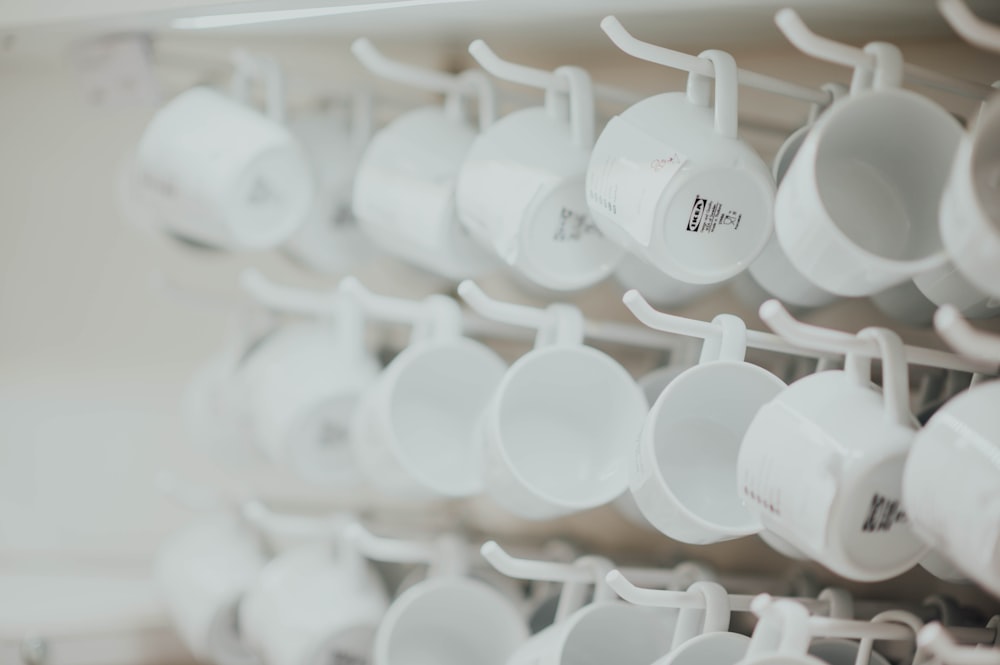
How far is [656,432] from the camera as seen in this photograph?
78 cm

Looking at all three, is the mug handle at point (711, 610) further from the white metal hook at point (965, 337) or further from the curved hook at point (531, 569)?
the white metal hook at point (965, 337)

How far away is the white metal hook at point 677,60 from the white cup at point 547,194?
136 millimetres

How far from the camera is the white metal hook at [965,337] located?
51cm

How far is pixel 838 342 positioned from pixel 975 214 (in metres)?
0.14

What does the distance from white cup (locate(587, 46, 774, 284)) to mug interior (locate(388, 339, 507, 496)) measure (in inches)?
13.9

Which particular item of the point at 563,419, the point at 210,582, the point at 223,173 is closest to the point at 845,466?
the point at 563,419

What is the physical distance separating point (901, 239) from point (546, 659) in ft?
1.36

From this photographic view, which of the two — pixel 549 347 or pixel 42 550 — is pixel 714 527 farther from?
pixel 42 550

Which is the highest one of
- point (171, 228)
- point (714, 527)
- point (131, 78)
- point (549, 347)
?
point (131, 78)

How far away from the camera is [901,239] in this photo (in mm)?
712

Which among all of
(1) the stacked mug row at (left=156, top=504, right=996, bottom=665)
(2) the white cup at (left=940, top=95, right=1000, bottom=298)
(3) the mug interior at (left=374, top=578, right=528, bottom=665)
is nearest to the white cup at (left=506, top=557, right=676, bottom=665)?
(1) the stacked mug row at (left=156, top=504, right=996, bottom=665)

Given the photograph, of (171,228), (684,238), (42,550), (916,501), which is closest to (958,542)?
(916,501)

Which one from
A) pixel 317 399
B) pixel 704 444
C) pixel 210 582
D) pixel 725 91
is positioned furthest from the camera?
pixel 210 582

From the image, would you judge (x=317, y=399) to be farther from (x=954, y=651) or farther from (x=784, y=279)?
(x=954, y=651)
